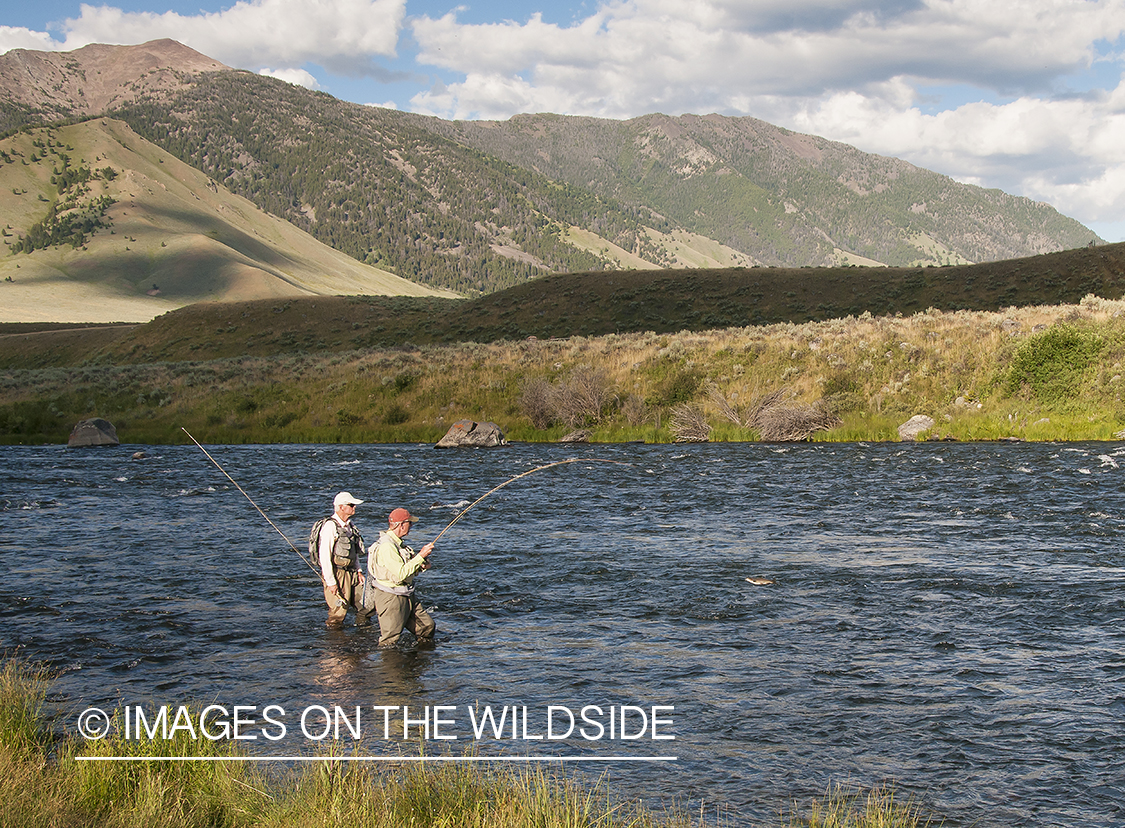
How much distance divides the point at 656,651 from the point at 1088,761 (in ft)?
15.2

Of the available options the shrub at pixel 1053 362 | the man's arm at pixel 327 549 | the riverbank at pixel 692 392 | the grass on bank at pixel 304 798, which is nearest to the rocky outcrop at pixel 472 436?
the riverbank at pixel 692 392

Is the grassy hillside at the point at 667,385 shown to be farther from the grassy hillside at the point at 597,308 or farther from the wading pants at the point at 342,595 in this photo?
the wading pants at the point at 342,595

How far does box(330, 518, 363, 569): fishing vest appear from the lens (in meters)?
11.8

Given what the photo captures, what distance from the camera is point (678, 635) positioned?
38.5 ft

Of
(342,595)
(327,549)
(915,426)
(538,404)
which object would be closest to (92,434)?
(538,404)

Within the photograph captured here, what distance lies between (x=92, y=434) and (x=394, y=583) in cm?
3249

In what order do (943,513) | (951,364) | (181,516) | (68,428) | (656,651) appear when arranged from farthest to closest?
(68,428), (951,364), (181,516), (943,513), (656,651)

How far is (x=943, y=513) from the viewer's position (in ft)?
64.6

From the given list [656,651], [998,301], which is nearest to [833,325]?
[998,301]

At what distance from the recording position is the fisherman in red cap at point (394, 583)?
431 inches

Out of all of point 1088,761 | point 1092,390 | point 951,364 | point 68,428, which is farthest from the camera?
point 68,428

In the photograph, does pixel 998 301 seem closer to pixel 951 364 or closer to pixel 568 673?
pixel 951 364

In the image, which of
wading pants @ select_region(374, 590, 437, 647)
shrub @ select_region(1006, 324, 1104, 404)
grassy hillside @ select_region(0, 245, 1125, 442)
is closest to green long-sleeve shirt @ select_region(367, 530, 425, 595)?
wading pants @ select_region(374, 590, 437, 647)

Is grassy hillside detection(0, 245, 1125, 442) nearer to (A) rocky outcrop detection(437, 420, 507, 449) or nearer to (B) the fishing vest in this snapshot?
(A) rocky outcrop detection(437, 420, 507, 449)
